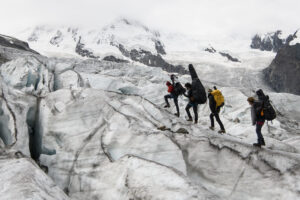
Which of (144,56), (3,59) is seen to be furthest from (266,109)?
(144,56)

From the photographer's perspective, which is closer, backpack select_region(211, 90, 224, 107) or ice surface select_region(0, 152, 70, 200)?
ice surface select_region(0, 152, 70, 200)

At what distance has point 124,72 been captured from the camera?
115 ft

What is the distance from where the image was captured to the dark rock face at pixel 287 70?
105 m

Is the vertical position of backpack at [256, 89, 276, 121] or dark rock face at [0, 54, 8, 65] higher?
backpack at [256, 89, 276, 121]

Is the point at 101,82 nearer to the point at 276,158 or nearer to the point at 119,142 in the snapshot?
the point at 119,142

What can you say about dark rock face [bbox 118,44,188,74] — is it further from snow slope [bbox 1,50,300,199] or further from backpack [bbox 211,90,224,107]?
backpack [bbox 211,90,224,107]

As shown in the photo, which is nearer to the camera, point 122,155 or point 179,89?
point 122,155

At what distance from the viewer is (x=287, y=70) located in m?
108

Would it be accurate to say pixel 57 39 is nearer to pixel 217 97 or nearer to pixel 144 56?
pixel 144 56

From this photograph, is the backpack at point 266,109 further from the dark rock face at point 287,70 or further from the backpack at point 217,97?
the dark rock face at point 287,70

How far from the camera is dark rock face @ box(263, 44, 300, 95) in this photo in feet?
344

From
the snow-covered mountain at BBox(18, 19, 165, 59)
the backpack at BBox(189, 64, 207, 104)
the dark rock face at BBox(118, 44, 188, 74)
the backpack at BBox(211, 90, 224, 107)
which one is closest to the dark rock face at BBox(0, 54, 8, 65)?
the backpack at BBox(189, 64, 207, 104)

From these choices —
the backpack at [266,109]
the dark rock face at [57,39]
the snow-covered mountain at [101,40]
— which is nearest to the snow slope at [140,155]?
the backpack at [266,109]

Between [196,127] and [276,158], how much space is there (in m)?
3.09
